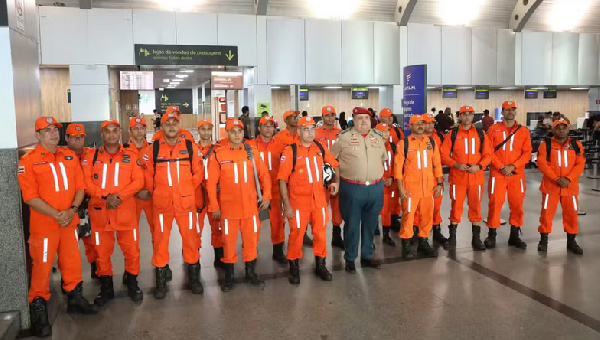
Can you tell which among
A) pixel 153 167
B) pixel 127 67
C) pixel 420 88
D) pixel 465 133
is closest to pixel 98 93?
pixel 127 67

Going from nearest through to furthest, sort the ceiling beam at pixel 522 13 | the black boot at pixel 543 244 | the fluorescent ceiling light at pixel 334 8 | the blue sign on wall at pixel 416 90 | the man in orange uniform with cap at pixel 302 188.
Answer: the man in orange uniform with cap at pixel 302 188 < the black boot at pixel 543 244 < the blue sign on wall at pixel 416 90 < the fluorescent ceiling light at pixel 334 8 < the ceiling beam at pixel 522 13

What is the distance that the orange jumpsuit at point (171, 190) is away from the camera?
15.4ft

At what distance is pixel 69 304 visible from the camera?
4.43m

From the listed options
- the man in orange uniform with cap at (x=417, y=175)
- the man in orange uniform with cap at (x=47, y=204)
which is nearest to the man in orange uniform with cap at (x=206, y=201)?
the man in orange uniform with cap at (x=47, y=204)

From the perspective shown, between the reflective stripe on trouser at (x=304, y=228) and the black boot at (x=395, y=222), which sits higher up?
the reflective stripe on trouser at (x=304, y=228)

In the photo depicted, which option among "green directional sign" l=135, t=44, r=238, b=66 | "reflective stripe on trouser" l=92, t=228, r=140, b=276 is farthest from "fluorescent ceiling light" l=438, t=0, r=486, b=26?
"reflective stripe on trouser" l=92, t=228, r=140, b=276

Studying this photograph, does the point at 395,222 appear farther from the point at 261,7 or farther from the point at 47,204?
the point at 261,7

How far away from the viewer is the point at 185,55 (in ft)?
46.2

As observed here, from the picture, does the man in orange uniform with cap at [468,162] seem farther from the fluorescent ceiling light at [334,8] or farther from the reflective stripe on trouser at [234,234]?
the fluorescent ceiling light at [334,8]

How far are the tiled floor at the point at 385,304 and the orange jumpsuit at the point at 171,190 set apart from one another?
59cm

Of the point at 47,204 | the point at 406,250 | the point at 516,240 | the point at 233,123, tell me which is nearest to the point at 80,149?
the point at 47,204

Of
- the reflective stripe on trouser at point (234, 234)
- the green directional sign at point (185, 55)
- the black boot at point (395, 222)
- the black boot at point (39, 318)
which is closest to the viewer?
the black boot at point (39, 318)

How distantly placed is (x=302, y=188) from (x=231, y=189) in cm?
73

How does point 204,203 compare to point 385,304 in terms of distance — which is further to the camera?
point 204,203
